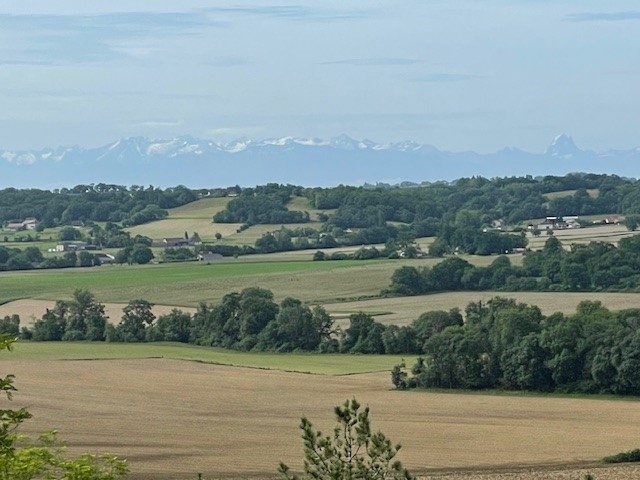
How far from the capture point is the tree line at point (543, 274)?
9500 cm

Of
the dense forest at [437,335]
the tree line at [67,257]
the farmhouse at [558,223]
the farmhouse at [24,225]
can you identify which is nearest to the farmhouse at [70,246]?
the tree line at [67,257]

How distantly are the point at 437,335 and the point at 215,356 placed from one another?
46.6 ft

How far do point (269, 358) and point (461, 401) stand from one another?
1885 cm

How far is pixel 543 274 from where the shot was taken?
9844 cm

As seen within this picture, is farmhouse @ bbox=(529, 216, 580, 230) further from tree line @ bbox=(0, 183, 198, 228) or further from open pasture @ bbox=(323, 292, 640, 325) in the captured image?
open pasture @ bbox=(323, 292, 640, 325)

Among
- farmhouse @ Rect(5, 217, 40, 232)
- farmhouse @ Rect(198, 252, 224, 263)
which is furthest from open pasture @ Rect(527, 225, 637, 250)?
farmhouse @ Rect(5, 217, 40, 232)

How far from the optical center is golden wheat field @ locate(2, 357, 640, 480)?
1547 inches

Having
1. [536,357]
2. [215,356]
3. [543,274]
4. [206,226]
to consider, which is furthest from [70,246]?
[536,357]

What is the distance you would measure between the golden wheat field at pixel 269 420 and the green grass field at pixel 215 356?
2.37m

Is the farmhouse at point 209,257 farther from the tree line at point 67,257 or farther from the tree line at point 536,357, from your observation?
the tree line at point 536,357

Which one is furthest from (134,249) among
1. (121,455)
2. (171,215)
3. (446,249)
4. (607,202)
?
(121,455)

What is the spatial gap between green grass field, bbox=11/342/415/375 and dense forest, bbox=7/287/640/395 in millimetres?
1611

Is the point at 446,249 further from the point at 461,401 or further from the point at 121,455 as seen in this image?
the point at 121,455

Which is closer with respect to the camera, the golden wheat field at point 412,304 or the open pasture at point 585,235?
the golden wheat field at point 412,304
